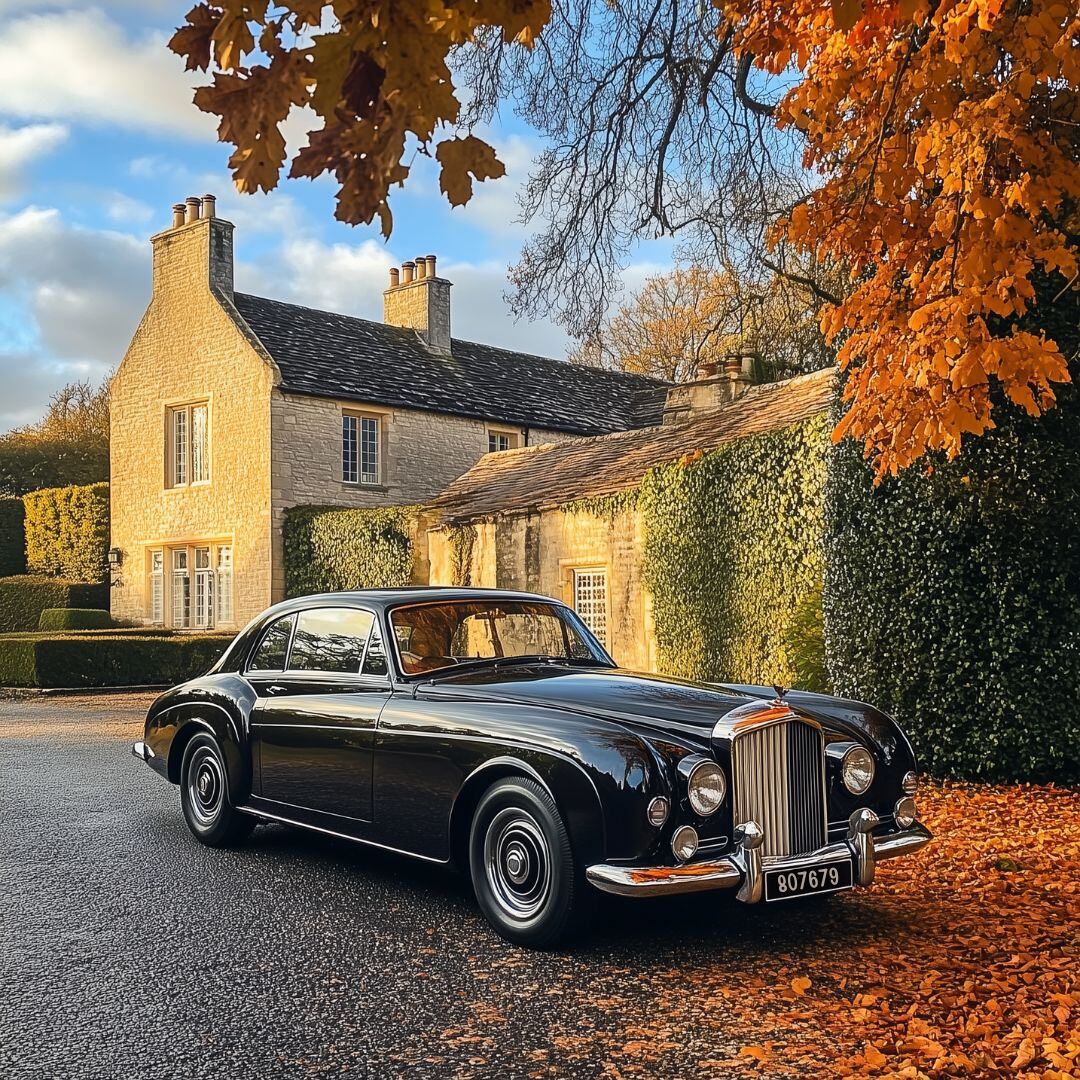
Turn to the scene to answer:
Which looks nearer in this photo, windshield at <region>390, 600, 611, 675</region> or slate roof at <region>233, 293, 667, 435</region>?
windshield at <region>390, 600, 611, 675</region>

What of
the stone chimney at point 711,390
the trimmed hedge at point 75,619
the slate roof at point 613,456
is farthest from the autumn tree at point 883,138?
the trimmed hedge at point 75,619

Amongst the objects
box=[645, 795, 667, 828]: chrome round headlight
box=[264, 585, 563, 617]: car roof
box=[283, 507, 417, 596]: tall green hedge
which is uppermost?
box=[283, 507, 417, 596]: tall green hedge

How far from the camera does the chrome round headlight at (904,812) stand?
5.58 metres

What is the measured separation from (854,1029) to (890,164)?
5469 millimetres

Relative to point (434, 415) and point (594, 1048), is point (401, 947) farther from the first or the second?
point (434, 415)

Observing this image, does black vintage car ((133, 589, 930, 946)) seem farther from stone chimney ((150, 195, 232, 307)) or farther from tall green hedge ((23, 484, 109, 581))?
tall green hedge ((23, 484, 109, 581))

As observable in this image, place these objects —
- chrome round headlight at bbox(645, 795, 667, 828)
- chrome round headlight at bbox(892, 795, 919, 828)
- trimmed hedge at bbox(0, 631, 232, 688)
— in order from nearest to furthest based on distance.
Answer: chrome round headlight at bbox(645, 795, 667, 828) < chrome round headlight at bbox(892, 795, 919, 828) < trimmed hedge at bbox(0, 631, 232, 688)

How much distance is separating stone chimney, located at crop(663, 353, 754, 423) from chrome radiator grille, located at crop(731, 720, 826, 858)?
15545 mm

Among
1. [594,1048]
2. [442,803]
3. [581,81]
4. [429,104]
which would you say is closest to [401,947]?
[442,803]

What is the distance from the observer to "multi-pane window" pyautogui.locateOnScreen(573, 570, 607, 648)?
57.6 feet

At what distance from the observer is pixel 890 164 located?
7520mm

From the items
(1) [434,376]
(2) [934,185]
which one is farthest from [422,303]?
(2) [934,185]

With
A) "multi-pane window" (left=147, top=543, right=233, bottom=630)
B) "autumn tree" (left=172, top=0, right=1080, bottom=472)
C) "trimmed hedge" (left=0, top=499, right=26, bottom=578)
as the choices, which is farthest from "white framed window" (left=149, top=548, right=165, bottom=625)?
"autumn tree" (left=172, top=0, right=1080, bottom=472)

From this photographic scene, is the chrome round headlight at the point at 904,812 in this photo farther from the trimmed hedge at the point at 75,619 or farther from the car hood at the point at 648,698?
the trimmed hedge at the point at 75,619
